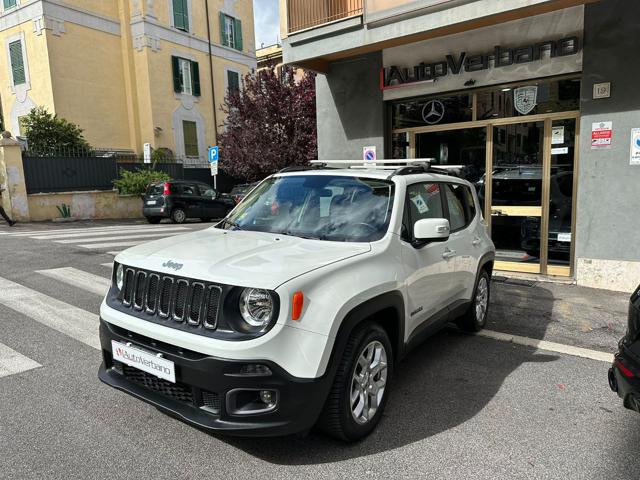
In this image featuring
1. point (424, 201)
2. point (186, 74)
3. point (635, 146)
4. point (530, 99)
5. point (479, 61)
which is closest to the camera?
point (424, 201)

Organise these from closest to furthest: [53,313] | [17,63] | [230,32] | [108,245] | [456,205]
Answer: [456,205] < [53,313] < [108,245] < [17,63] < [230,32]

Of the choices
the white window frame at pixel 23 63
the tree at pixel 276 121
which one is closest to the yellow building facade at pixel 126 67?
the white window frame at pixel 23 63

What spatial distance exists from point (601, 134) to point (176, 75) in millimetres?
23034

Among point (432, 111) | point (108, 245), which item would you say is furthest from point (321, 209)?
point (108, 245)

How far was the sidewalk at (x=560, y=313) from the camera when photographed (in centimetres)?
514

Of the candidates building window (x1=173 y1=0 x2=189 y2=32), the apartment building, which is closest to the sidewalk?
the apartment building

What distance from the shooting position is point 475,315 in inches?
197

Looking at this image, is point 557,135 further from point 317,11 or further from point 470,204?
point 317,11

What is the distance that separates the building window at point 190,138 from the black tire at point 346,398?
25.4 metres

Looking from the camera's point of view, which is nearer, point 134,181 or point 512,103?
point 512,103

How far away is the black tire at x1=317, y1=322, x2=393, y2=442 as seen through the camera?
108 inches

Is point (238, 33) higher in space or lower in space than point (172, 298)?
higher

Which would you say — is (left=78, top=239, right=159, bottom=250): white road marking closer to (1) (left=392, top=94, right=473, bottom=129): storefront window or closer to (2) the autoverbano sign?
(1) (left=392, top=94, right=473, bottom=129): storefront window

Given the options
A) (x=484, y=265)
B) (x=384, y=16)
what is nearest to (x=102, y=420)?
(x=484, y=265)
